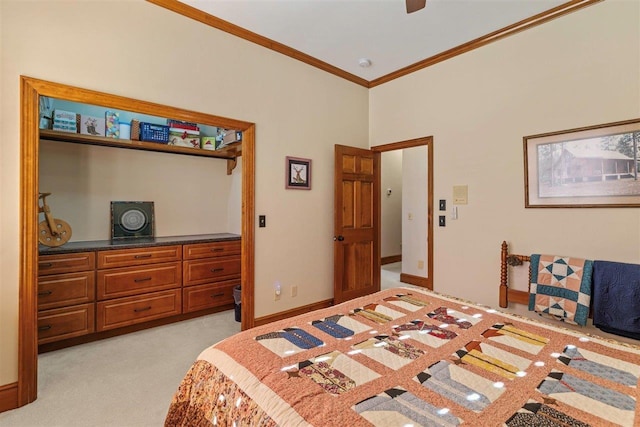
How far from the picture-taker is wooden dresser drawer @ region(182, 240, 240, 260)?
3.33m

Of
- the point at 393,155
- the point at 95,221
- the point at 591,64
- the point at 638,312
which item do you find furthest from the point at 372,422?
the point at 393,155

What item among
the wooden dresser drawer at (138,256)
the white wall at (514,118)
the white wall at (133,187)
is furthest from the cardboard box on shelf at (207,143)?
the white wall at (514,118)

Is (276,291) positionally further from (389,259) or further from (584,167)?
(389,259)

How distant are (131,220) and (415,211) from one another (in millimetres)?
4038

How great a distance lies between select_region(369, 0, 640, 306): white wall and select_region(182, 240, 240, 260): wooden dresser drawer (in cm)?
236

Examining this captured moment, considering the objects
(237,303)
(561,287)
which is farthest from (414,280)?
(237,303)

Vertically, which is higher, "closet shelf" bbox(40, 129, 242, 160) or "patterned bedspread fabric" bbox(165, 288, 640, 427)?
"closet shelf" bbox(40, 129, 242, 160)

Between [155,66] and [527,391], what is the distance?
3067 millimetres

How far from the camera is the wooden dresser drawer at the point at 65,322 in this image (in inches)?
101

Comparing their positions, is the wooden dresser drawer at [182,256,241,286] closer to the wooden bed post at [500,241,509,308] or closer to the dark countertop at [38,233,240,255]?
the dark countertop at [38,233,240,255]

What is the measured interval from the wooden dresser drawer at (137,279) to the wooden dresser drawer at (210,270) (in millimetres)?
93

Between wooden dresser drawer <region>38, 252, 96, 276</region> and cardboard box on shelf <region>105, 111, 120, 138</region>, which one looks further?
cardboard box on shelf <region>105, 111, 120, 138</region>

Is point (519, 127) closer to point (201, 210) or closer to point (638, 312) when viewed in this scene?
point (638, 312)

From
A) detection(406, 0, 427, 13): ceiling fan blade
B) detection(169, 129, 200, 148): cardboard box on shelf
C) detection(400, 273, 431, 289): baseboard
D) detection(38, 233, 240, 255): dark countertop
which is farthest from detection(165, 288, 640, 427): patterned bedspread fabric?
detection(400, 273, 431, 289): baseboard
